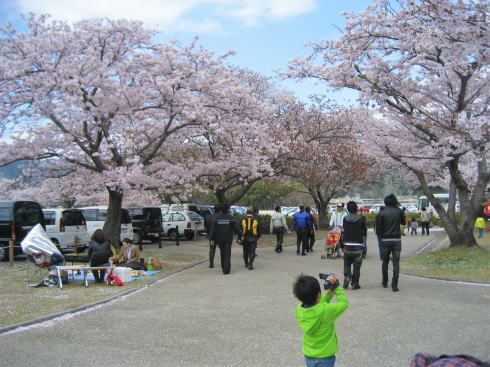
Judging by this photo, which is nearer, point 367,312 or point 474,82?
point 367,312

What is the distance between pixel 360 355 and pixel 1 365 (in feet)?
12.2

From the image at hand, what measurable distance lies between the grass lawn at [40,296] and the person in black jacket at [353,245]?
4.16 metres

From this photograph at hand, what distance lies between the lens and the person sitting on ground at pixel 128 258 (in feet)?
38.9

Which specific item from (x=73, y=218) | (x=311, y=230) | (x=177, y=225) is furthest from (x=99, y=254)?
(x=177, y=225)

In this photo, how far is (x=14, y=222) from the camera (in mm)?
15016

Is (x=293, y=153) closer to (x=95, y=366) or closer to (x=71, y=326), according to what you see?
(x=71, y=326)

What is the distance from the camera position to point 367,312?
7246 millimetres

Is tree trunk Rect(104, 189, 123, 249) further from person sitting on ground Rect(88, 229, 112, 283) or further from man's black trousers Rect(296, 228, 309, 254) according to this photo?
man's black trousers Rect(296, 228, 309, 254)

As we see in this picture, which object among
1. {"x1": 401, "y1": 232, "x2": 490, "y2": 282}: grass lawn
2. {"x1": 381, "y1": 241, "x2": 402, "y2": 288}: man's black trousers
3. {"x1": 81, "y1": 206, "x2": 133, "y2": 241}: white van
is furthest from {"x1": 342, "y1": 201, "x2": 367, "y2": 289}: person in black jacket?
{"x1": 81, "y1": 206, "x2": 133, "y2": 241}: white van

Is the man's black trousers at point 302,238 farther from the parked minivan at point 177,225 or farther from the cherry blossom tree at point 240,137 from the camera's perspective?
the parked minivan at point 177,225

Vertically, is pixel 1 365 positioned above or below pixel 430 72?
below

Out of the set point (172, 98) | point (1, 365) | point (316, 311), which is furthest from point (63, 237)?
point (316, 311)

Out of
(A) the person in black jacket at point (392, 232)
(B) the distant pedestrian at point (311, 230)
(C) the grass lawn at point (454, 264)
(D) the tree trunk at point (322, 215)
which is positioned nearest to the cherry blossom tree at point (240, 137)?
(B) the distant pedestrian at point (311, 230)

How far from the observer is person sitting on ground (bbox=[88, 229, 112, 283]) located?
1060 centimetres
